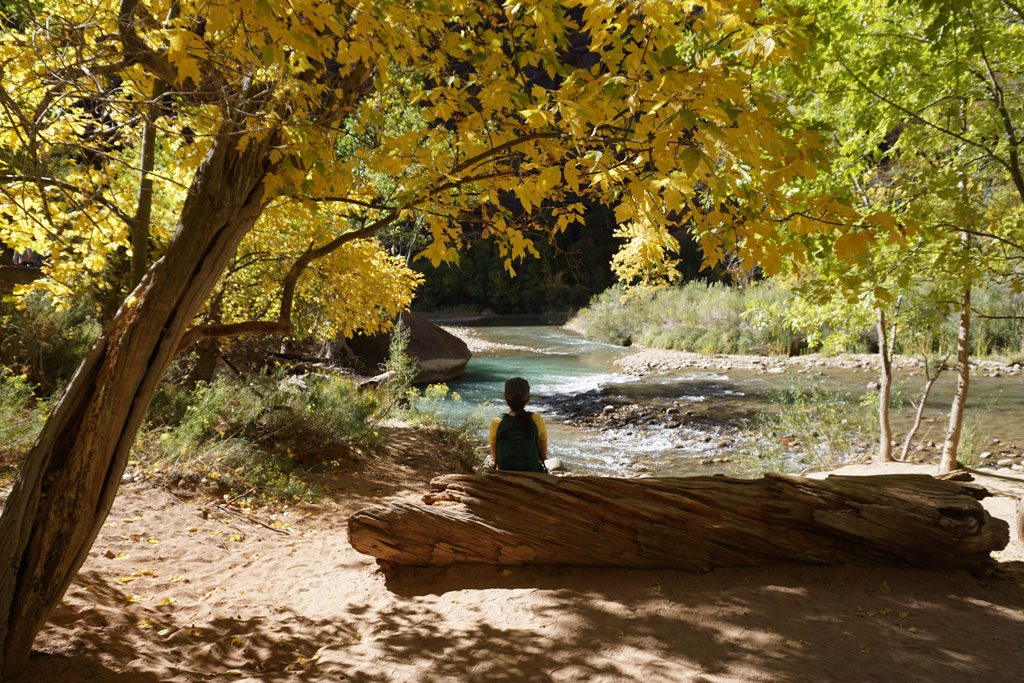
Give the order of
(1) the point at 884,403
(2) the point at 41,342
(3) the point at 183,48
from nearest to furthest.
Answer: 1. (3) the point at 183,48
2. (1) the point at 884,403
3. (2) the point at 41,342

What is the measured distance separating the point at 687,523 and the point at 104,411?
3.13 metres

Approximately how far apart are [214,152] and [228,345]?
22.9ft

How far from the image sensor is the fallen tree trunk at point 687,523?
10.6ft

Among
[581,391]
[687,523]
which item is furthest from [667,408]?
[687,523]

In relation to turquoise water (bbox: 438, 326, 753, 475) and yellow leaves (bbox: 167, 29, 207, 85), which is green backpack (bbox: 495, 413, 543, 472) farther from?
turquoise water (bbox: 438, 326, 753, 475)

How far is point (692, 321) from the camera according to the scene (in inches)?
883

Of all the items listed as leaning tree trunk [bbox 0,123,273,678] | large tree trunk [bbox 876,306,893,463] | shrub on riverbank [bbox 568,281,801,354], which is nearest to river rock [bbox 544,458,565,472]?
large tree trunk [bbox 876,306,893,463]

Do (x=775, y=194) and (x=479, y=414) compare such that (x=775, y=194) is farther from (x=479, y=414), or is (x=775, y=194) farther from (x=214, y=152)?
(x=479, y=414)

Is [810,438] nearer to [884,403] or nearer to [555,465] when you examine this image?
[884,403]

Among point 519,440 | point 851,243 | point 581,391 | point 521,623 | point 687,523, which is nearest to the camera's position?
point 851,243

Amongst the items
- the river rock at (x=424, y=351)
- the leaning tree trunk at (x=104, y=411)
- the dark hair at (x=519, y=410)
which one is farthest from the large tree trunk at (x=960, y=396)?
the river rock at (x=424, y=351)

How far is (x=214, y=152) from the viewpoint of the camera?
2832mm

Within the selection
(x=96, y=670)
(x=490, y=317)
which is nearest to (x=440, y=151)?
(x=96, y=670)

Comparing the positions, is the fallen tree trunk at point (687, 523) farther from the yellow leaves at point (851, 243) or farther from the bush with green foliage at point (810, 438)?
the bush with green foliage at point (810, 438)
